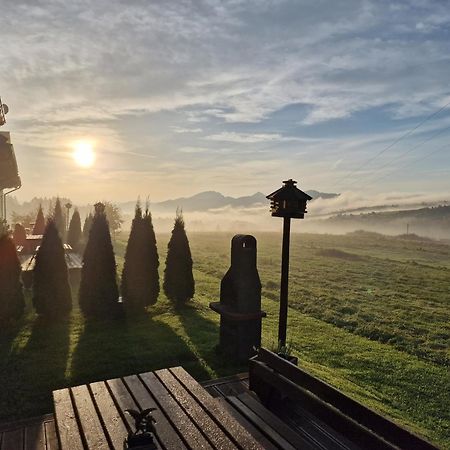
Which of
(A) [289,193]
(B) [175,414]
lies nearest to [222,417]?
(B) [175,414]

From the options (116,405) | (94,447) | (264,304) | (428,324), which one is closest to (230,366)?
(116,405)

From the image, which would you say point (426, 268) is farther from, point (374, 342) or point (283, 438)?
point (283, 438)

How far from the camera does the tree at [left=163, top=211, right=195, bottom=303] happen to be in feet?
46.1

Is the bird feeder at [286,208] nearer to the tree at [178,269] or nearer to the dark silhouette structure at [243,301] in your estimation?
the dark silhouette structure at [243,301]

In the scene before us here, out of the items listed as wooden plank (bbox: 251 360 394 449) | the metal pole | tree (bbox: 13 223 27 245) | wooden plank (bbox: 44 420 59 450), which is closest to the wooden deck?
wooden plank (bbox: 44 420 59 450)

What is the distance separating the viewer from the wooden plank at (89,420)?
3283 millimetres

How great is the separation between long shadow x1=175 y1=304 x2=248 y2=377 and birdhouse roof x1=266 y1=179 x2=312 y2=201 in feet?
12.1

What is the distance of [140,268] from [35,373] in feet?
18.7

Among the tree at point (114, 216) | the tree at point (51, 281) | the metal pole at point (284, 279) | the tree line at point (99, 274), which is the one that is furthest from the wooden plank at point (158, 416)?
the tree at point (114, 216)

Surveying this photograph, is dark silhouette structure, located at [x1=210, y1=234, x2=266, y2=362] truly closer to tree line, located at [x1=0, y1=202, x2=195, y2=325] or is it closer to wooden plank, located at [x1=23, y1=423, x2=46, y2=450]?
wooden plank, located at [x1=23, y1=423, x2=46, y2=450]

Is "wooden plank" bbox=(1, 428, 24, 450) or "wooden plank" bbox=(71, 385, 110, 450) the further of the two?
"wooden plank" bbox=(1, 428, 24, 450)

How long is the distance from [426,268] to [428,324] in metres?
19.6

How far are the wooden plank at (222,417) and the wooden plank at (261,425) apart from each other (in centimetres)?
70

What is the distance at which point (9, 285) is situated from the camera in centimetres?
1104
